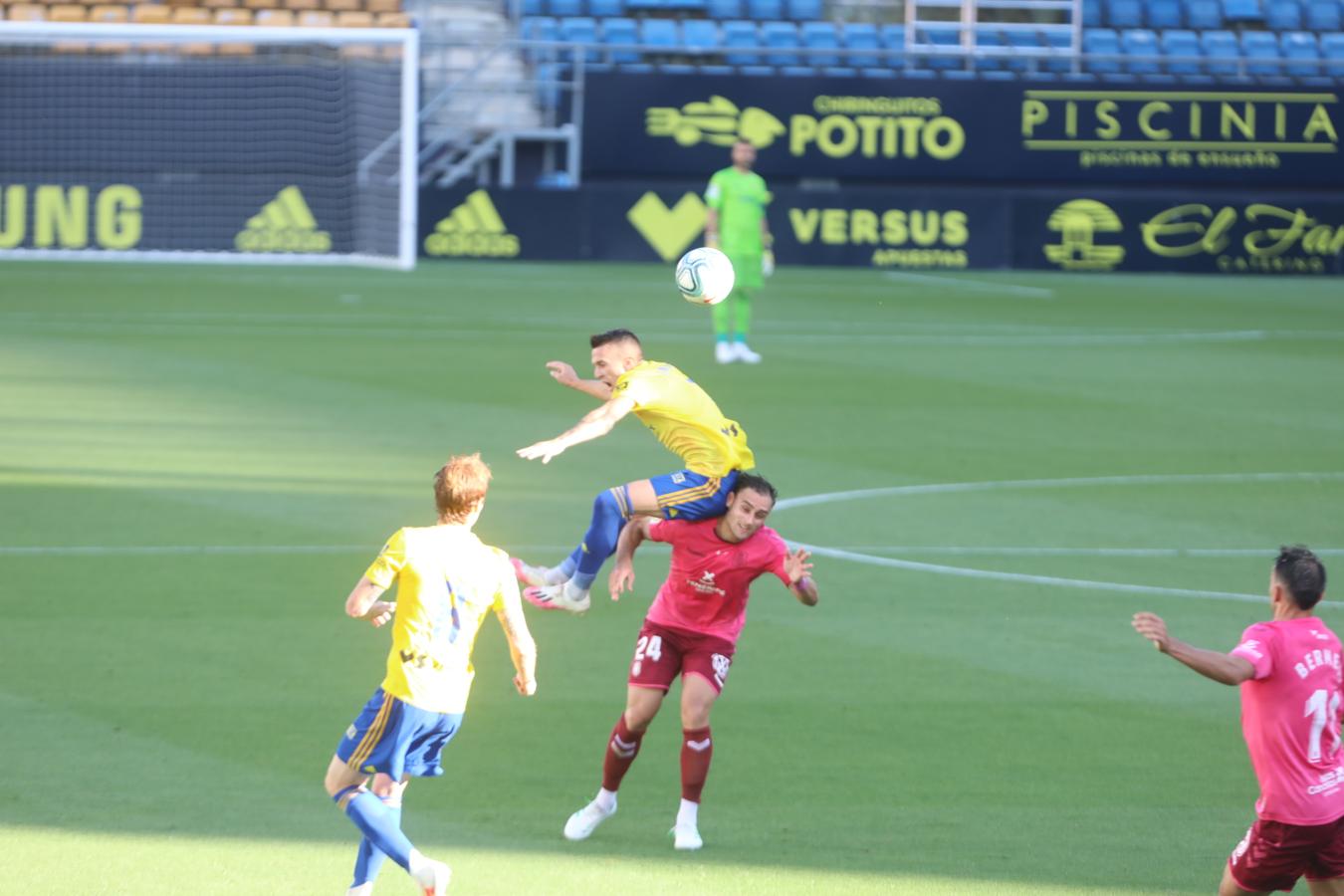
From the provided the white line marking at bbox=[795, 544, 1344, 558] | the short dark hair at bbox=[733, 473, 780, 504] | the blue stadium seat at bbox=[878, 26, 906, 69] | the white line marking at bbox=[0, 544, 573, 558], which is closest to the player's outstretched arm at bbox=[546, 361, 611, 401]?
the short dark hair at bbox=[733, 473, 780, 504]

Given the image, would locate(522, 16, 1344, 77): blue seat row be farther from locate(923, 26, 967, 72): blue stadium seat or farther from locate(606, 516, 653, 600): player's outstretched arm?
locate(606, 516, 653, 600): player's outstretched arm

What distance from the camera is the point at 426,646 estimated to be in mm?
5945

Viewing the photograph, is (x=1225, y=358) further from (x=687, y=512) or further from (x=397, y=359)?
(x=687, y=512)

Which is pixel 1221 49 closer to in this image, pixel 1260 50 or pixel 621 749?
pixel 1260 50

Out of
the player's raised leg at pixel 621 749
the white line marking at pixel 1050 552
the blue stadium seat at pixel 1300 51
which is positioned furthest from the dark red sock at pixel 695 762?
the blue stadium seat at pixel 1300 51

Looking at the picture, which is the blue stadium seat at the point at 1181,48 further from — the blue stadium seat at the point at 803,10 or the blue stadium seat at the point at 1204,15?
the blue stadium seat at the point at 803,10

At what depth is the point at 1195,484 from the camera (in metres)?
15.0

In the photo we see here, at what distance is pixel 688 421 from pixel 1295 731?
2.93 m

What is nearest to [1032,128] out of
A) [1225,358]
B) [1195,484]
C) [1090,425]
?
[1225,358]

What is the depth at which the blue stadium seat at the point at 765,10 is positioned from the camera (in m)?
41.5

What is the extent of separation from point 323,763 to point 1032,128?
104 feet

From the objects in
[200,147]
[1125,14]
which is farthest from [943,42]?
[200,147]

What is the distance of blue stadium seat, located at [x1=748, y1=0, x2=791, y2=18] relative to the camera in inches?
1634

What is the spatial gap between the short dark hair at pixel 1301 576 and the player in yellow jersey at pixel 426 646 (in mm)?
2271
